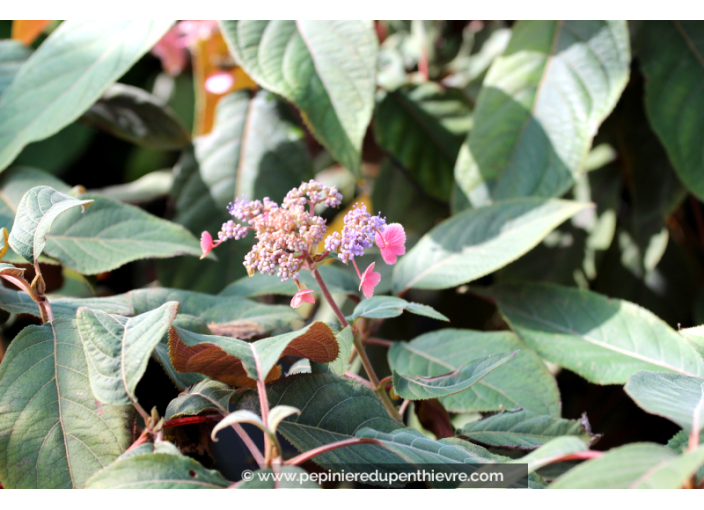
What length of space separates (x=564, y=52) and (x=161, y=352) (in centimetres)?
64

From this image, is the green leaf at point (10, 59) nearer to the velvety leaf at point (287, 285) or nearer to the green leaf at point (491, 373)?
the velvety leaf at point (287, 285)

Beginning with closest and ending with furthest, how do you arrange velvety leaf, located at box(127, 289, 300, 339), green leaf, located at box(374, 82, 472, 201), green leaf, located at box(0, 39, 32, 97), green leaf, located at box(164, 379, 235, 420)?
green leaf, located at box(164, 379, 235, 420), velvety leaf, located at box(127, 289, 300, 339), green leaf, located at box(0, 39, 32, 97), green leaf, located at box(374, 82, 472, 201)

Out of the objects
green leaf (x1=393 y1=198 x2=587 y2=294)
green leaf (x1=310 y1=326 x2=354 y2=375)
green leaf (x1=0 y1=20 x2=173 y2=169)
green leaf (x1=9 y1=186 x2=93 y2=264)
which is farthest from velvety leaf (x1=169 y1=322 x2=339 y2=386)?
green leaf (x1=0 y1=20 x2=173 y2=169)

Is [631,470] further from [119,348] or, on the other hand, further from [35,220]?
[35,220]

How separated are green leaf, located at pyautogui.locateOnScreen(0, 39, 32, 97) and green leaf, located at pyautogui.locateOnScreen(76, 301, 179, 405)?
564 millimetres

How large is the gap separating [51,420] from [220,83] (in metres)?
0.72

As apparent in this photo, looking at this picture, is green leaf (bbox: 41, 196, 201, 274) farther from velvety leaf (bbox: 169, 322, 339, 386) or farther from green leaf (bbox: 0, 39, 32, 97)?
green leaf (bbox: 0, 39, 32, 97)

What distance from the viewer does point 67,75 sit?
656 millimetres

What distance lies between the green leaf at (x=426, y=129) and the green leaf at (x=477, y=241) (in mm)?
258

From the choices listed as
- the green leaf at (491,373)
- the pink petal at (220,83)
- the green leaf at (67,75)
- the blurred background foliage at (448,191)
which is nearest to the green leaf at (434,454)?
the green leaf at (491,373)

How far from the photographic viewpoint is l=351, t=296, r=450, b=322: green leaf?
14.5 inches

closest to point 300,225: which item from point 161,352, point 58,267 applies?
point 161,352

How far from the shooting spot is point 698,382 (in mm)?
351

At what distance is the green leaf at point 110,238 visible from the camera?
0.48 meters
